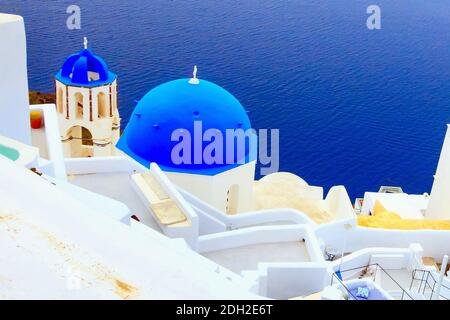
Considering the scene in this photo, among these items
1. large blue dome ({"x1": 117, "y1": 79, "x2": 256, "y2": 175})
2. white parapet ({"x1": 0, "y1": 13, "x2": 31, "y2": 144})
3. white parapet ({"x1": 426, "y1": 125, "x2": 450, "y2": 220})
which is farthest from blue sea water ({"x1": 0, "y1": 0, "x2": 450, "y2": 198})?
white parapet ({"x1": 0, "y1": 13, "x2": 31, "y2": 144})

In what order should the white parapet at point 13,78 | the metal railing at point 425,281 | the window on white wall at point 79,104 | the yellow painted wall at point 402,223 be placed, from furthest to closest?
the window on white wall at point 79,104 < the yellow painted wall at point 402,223 < the metal railing at point 425,281 < the white parapet at point 13,78

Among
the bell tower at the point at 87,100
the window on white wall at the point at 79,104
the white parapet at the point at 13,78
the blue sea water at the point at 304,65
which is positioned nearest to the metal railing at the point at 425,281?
the white parapet at the point at 13,78

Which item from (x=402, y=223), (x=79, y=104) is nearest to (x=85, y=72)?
(x=79, y=104)

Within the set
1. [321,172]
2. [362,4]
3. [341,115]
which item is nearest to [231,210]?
[321,172]

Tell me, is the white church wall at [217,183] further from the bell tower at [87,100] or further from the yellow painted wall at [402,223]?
the bell tower at [87,100]

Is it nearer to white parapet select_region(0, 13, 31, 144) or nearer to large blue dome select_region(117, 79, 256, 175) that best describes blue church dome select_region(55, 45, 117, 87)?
large blue dome select_region(117, 79, 256, 175)

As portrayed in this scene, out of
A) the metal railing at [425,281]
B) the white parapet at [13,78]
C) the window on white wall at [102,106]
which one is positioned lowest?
the metal railing at [425,281]
